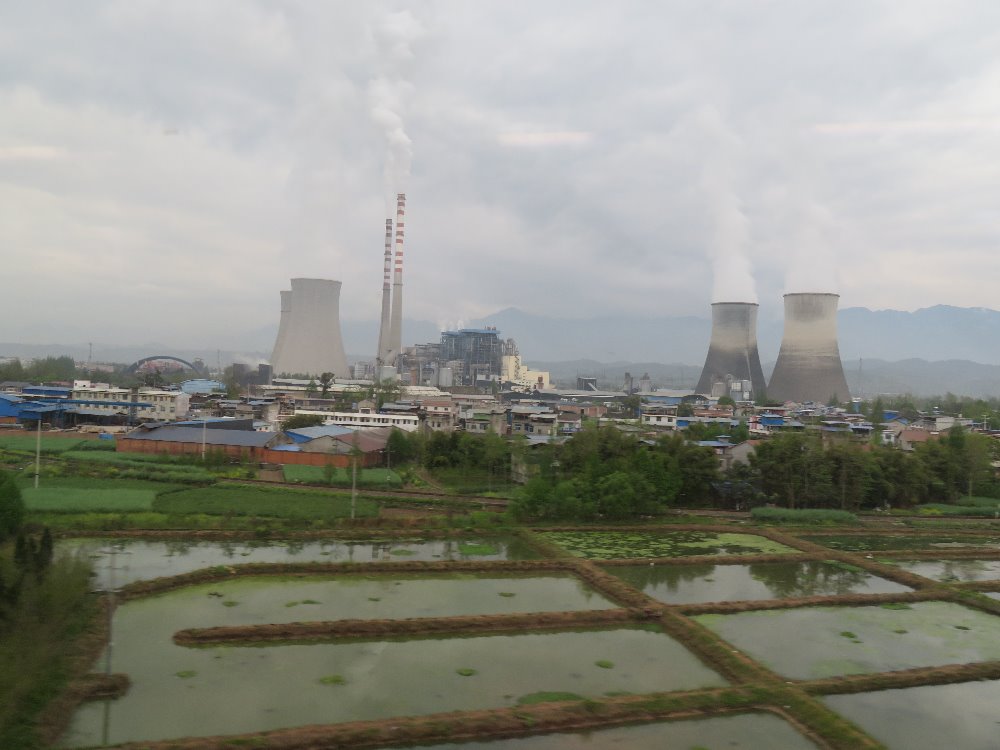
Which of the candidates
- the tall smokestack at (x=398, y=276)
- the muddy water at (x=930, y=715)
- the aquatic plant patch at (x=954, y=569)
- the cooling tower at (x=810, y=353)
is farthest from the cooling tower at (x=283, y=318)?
the muddy water at (x=930, y=715)

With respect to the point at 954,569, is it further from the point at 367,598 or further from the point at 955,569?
the point at 367,598

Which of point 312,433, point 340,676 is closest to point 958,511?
point 340,676

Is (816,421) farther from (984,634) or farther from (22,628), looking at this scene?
(22,628)

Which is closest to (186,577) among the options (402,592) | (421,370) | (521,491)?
(402,592)

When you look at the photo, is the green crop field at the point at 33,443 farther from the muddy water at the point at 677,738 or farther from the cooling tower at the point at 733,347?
the cooling tower at the point at 733,347

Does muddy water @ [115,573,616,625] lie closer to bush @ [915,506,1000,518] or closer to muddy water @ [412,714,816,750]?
muddy water @ [412,714,816,750]

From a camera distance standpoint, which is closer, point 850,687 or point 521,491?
point 850,687
